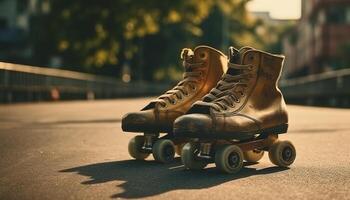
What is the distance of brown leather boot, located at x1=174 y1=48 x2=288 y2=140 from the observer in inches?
149

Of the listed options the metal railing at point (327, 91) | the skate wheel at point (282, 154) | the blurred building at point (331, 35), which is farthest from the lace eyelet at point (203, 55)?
the blurred building at point (331, 35)

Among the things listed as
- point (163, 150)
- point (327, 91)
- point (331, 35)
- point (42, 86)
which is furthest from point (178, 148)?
point (331, 35)

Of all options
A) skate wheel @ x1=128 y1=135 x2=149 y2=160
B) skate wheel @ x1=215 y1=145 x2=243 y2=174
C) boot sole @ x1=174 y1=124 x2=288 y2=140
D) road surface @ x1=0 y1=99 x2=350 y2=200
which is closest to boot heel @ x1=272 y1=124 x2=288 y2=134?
→ boot sole @ x1=174 y1=124 x2=288 y2=140

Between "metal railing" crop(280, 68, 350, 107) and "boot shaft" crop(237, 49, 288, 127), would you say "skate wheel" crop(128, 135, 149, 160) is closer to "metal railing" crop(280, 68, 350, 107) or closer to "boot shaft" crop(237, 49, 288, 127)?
"boot shaft" crop(237, 49, 288, 127)

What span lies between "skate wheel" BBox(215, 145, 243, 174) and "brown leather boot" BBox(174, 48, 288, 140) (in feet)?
0.26

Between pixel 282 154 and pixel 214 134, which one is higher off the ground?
pixel 214 134

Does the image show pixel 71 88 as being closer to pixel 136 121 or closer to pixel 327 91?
pixel 327 91

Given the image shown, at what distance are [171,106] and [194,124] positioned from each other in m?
0.74

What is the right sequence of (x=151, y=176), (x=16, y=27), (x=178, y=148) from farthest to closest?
1. (x=16, y=27)
2. (x=178, y=148)
3. (x=151, y=176)

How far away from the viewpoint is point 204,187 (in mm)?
3316

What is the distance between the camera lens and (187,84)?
4.55 m

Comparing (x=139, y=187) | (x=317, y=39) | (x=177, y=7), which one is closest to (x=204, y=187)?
(x=139, y=187)

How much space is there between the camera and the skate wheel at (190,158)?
3867mm

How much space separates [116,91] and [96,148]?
32.5 meters
